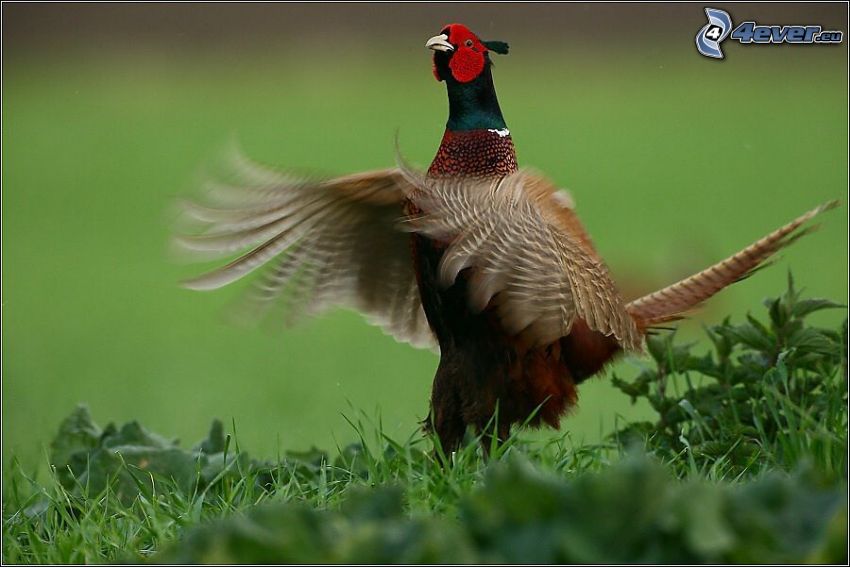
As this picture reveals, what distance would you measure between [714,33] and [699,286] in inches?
33.9

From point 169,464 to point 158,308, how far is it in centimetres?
653

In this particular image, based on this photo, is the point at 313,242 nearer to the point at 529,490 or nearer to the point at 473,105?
the point at 473,105

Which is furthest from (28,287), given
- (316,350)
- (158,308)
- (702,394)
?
(702,394)

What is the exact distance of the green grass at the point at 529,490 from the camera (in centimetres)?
224

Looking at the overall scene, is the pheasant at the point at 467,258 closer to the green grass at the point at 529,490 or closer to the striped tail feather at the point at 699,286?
the striped tail feather at the point at 699,286

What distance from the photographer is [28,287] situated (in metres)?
10.6

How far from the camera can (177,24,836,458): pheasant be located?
11.2ft

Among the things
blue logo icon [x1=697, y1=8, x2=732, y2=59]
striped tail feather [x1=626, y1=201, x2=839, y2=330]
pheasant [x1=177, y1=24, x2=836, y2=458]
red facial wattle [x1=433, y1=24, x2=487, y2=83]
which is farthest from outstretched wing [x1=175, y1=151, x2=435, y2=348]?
blue logo icon [x1=697, y1=8, x2=732, y2=59]

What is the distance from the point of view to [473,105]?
3.86 metres

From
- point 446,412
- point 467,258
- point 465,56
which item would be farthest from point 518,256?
point 465,56

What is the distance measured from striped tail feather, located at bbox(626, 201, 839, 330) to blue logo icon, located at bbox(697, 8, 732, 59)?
2.12 ft

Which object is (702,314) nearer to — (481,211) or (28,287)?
(481,211)

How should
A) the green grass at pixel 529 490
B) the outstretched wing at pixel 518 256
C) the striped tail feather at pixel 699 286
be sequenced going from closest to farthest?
the green grass at pixel 529 490, the outstretched wing at pixel 518 256, the striped tail feather at pixel 699 286

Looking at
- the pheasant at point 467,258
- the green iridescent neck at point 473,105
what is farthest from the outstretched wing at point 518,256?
the green iridescent neck at point 473,105
